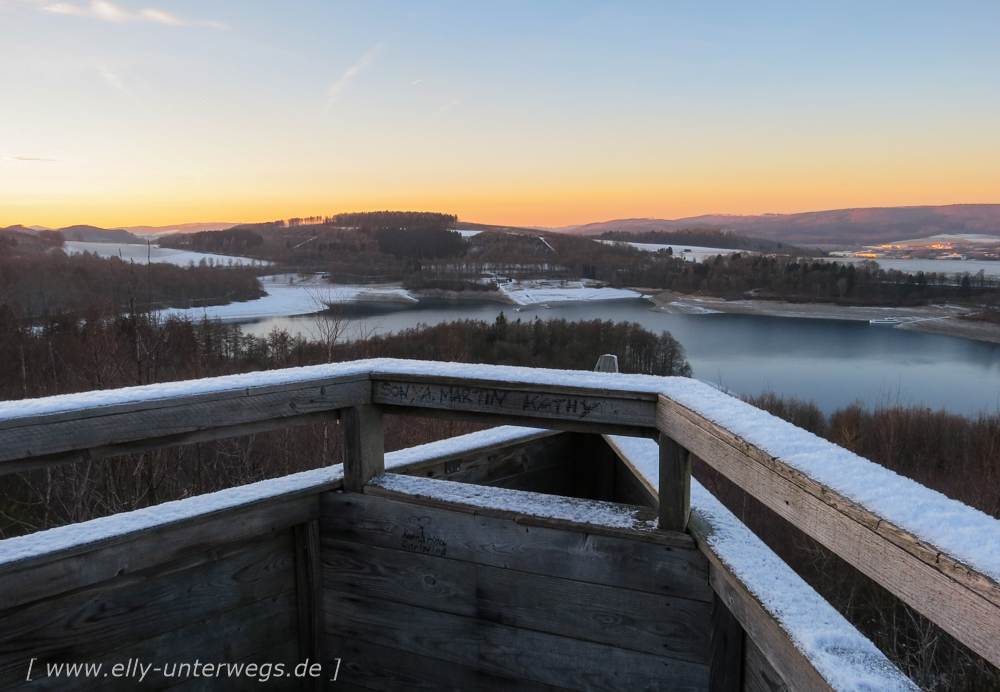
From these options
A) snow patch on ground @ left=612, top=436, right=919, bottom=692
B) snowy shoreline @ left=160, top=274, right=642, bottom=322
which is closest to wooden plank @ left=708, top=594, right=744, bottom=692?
snow patch on ground @ left=612, top=436, right=919, bottom=692

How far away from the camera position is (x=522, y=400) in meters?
1.72

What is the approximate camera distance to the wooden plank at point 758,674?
130 cm

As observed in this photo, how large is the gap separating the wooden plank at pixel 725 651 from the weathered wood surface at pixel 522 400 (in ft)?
1.55

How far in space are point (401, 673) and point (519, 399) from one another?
909 millimetres

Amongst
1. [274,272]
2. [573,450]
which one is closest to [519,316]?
[274,272]

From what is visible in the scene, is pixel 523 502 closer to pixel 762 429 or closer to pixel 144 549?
pixel 762 429

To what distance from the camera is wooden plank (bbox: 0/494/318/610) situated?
1438 mm

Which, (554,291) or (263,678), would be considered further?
(554,291)

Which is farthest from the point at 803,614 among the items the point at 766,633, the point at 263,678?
the point at 263,678

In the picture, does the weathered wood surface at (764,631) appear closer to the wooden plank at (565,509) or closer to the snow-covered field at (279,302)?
the wooden plank at (565,509)

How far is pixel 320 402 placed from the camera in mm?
1828

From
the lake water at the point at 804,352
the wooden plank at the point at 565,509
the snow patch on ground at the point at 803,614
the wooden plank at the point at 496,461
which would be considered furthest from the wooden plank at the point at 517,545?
the lake water at the point at 804,352

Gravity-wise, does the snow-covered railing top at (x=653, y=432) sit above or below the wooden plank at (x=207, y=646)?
above

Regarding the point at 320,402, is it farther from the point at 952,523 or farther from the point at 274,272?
the point at 274,272
